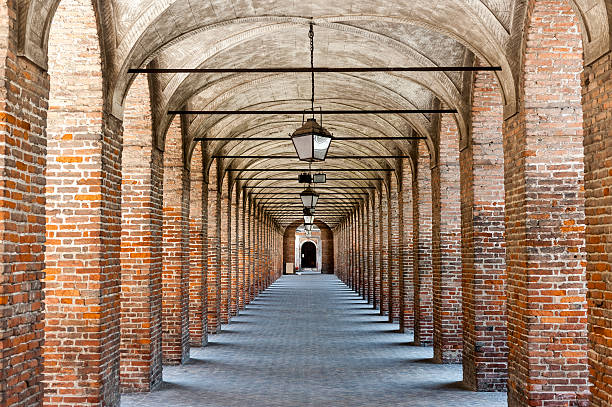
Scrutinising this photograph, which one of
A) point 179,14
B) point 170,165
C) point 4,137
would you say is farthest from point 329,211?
point 4,137

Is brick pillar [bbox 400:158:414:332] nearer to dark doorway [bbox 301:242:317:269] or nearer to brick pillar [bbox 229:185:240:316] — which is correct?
brick pillar [bbox 229:185:240:316]

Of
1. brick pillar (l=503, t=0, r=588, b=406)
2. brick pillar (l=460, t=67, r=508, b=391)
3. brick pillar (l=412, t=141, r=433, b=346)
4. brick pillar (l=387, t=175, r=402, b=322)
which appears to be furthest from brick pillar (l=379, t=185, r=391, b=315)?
brick pillar (l=503, t=0, r=588, b=406)

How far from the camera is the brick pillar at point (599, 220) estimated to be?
5.00 metres

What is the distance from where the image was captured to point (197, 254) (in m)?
13.8

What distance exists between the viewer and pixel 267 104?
1438cm

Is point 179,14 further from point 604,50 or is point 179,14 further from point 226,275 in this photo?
point 226,275

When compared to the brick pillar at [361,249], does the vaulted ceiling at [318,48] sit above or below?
above

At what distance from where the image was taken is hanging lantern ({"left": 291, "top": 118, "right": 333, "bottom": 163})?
894 cm

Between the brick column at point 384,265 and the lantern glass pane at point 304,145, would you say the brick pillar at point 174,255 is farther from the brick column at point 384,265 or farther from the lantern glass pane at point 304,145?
the brick column at point 384,265

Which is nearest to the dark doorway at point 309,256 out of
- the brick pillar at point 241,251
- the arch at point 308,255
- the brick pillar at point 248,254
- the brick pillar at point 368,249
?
the arch at point 308,255

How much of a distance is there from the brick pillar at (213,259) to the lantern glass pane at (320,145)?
741 cm

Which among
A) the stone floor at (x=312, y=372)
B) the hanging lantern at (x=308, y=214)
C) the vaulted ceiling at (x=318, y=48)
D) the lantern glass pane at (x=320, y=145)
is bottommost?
the stone floor at (x=312, y=372)

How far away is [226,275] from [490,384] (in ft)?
36.1

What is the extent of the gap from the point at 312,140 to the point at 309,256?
60822 millimetres
